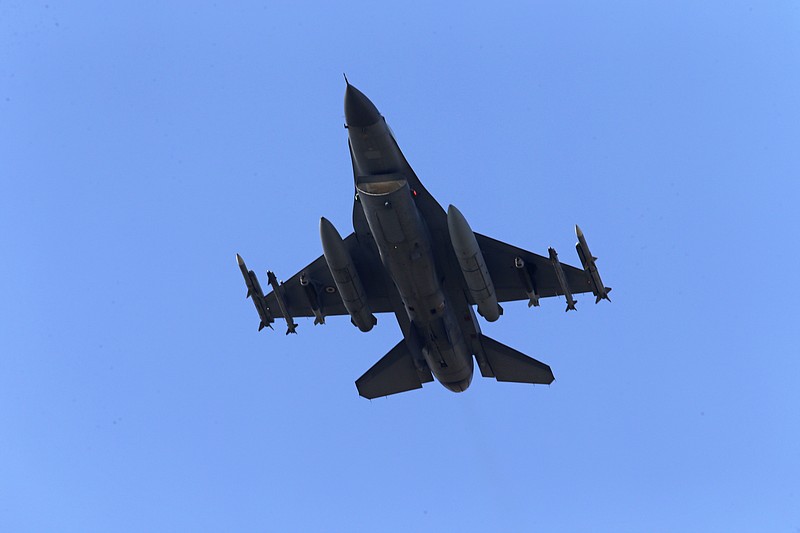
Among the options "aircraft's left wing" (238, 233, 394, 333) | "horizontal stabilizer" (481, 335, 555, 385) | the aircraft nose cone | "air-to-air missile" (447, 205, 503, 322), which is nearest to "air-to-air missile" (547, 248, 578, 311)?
"air-to-air missile" (447, 205, 503, 322)

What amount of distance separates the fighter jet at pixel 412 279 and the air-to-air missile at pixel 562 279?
3 centimetres

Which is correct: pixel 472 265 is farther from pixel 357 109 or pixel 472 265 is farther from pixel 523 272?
pixel 357 109

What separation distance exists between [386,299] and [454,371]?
10.2 ft

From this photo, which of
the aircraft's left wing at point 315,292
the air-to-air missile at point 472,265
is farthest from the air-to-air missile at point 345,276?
the air-to-air missile at point 472,265

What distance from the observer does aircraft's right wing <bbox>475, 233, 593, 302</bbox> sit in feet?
113

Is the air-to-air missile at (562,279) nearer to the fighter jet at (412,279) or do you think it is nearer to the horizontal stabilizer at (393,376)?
the fighter jet at (412,279)

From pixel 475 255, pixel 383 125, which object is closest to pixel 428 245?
pixel 475 255

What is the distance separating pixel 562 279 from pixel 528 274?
1567 mm

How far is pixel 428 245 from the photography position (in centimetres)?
3291

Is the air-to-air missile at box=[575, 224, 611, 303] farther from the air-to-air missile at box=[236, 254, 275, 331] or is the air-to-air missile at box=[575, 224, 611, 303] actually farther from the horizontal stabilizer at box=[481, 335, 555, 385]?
the air-to-air missile at box=[236, 254, 275, 331]

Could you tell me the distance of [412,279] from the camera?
32938 mm

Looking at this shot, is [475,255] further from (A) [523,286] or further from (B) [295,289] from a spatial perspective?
(B) [295,289]

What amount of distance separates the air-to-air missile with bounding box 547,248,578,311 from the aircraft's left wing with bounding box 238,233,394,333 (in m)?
5.47

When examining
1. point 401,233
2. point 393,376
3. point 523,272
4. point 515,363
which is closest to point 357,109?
point 401,233
